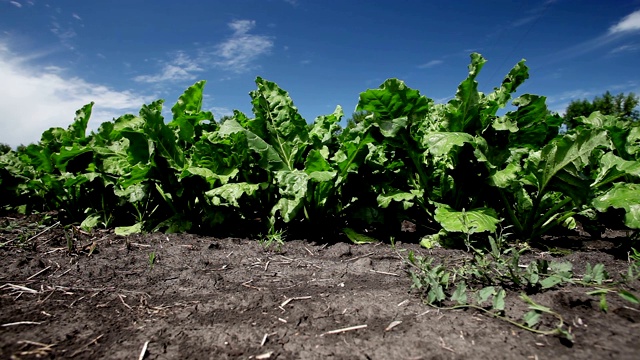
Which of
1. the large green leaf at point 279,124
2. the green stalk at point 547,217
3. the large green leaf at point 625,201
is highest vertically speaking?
the large green leaf at point 279,124

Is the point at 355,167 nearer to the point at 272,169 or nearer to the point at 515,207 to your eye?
the point at 272,169

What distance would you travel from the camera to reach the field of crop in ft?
4.45

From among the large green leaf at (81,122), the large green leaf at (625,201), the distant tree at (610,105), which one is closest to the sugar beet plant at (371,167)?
the large green leaf at (625,201)

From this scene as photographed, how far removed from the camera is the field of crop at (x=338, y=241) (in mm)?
1357

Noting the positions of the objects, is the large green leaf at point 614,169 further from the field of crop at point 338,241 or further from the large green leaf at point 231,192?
the large green leaf at point 231,192

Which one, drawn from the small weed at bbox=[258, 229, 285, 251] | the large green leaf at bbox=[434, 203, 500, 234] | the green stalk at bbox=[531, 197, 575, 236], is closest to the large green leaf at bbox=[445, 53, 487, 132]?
the large green leaf at bbox=[434, 203, 500, 234]

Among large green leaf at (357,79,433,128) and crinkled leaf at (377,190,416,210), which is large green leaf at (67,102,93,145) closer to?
large green leaf at (357,79,433,128)

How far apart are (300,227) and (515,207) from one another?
1846mm

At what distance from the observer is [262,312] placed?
161 cm

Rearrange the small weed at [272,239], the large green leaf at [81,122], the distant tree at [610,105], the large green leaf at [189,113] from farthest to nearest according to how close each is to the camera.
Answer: the distant tree at [610,105]
the large green leaf at [81,122]
the large green leaf at [189,113]
the small weed at [272,239]

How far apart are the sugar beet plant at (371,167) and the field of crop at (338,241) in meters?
0.02

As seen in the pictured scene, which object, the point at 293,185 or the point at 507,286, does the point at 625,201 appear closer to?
the point at 507,286

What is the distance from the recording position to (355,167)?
9.10 ft

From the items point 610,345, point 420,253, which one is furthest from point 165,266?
point 610,345
